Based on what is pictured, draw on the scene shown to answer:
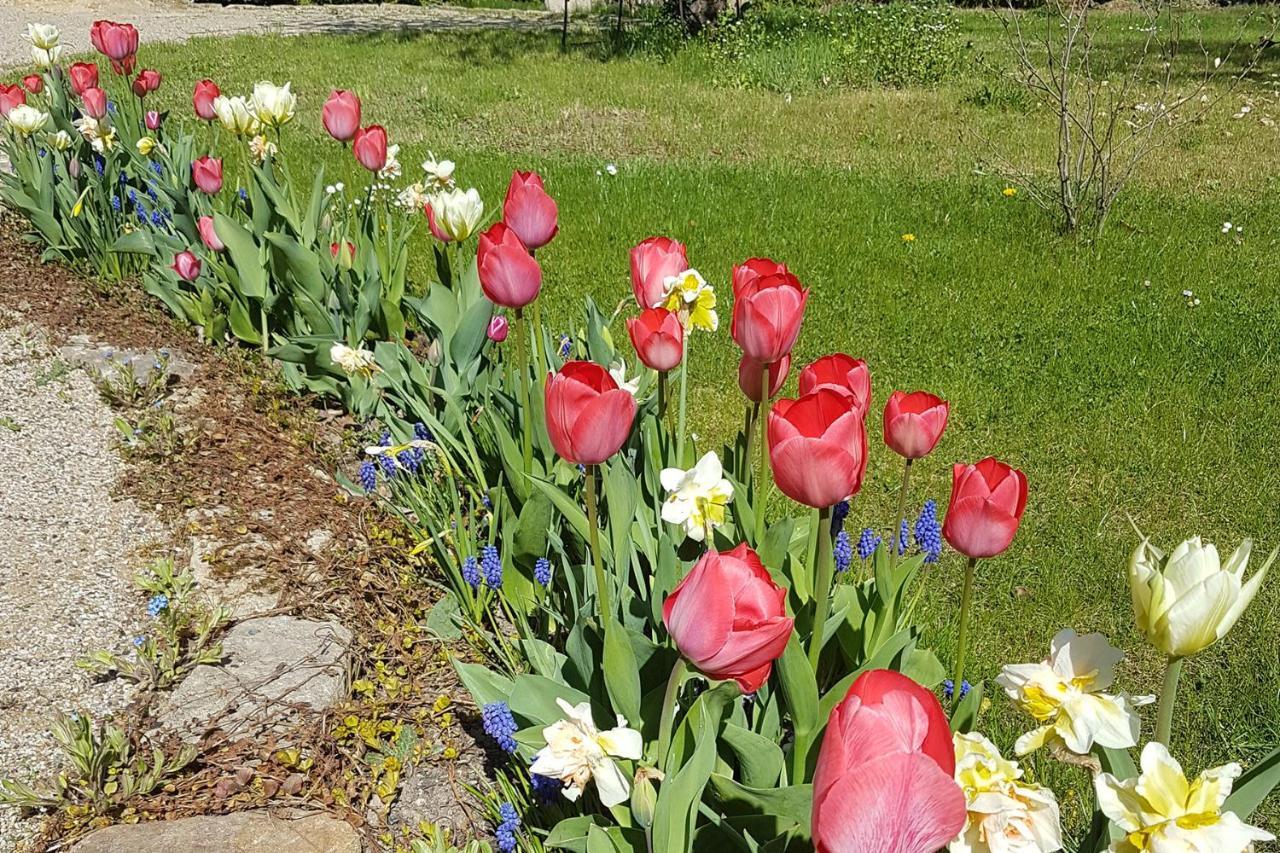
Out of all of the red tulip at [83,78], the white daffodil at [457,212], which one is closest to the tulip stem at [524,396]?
the white daffodil at [457,212]

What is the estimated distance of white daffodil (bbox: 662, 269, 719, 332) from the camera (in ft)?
5.95

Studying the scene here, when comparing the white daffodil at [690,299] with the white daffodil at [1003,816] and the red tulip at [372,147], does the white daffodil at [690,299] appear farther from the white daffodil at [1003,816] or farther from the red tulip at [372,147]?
the red tulip at [372,147]

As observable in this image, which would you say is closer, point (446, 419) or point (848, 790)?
point (848, 790)

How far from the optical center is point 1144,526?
9.74 feet

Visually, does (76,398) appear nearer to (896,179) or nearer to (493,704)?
(493,704)

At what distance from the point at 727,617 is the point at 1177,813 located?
42cm

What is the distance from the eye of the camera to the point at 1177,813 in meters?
0.90

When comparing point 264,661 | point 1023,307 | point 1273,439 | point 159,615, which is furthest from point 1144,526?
point 159,615

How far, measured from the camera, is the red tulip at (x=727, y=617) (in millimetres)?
1029

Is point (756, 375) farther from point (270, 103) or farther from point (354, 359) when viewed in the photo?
point (270, 103)

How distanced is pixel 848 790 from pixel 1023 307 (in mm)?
3999

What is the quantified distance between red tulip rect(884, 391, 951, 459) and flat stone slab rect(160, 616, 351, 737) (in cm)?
130

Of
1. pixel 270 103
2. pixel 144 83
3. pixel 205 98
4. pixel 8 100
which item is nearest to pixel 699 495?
pixel 270 103

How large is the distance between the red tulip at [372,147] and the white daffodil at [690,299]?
1530 millimetres
